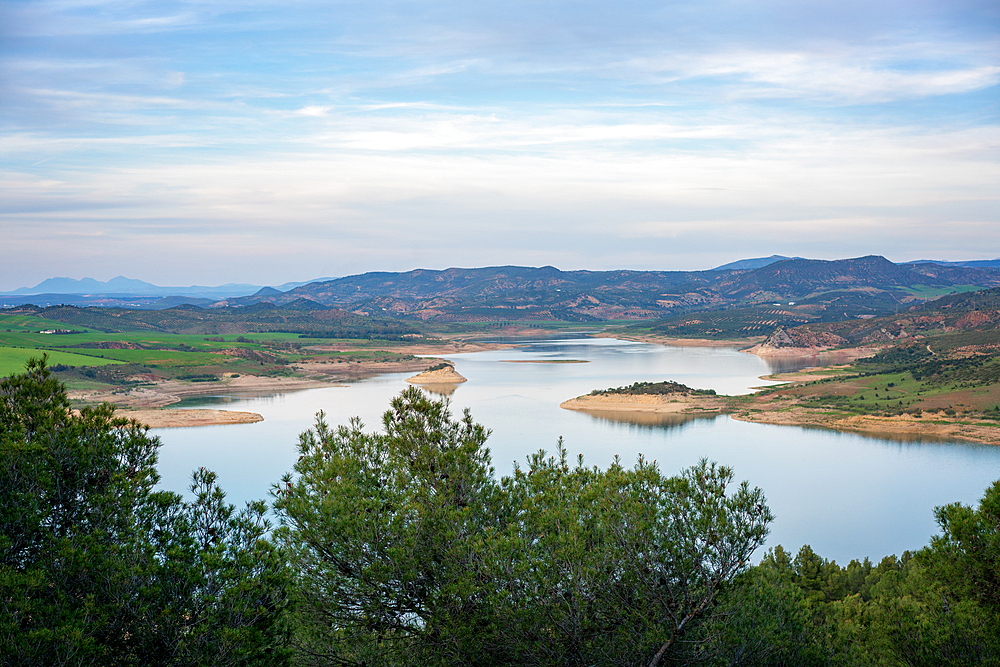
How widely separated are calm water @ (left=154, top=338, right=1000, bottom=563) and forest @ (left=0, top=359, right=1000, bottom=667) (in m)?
6.07

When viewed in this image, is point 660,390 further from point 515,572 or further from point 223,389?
point 515,572

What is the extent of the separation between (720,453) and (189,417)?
124 feet

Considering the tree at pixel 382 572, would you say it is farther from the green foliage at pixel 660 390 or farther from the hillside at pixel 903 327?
the hillside at pixel 903 327

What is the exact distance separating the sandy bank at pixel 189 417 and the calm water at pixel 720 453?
5.70 feet

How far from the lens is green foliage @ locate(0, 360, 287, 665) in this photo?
7.37m

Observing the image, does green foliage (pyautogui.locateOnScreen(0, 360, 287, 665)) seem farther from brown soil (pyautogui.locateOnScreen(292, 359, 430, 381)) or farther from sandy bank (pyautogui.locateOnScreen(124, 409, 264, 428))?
brown soil (pyautogui.locateOnScreen(292, 359, 430, 381))

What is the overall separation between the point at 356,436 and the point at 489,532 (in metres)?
2.89

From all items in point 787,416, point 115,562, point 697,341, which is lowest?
point 787,416

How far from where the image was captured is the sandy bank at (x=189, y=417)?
56141 millimetres

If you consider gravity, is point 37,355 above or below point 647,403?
above

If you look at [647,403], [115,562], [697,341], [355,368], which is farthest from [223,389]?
[697,341]

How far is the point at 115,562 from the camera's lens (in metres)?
7.83

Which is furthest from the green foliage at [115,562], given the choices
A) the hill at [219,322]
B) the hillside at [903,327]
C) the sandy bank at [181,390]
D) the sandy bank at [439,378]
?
the hill at [219,322]

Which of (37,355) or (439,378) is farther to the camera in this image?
(439,378)
